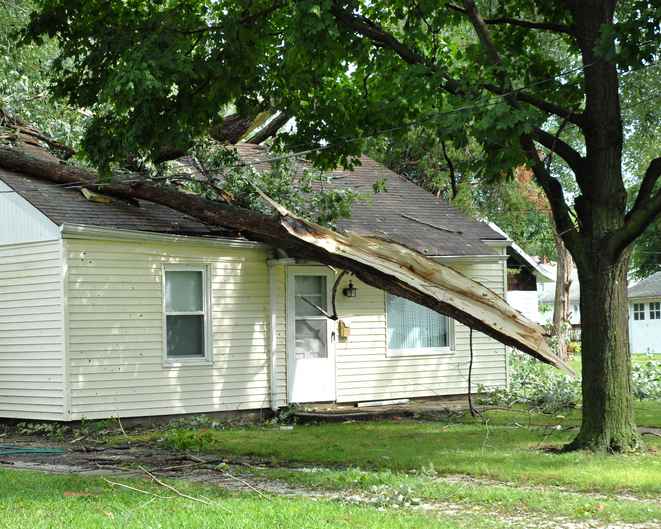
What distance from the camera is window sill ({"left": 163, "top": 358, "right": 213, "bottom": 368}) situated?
15.5m

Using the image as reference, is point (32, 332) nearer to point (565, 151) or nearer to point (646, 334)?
point (565, 151)

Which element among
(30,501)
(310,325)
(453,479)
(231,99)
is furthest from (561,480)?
(310,325)

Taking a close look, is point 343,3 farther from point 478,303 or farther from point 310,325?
point 310,325

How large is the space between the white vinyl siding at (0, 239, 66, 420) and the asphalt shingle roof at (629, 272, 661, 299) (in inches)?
1503

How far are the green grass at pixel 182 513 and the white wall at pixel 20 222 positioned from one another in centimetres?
603

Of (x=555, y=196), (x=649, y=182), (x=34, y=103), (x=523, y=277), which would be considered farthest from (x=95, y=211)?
(x=523, y=277)

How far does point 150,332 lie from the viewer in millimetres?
15344

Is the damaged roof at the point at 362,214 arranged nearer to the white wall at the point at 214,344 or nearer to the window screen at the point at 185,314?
the white wall at the point at 214,344

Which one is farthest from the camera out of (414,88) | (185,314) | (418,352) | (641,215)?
(418,352)

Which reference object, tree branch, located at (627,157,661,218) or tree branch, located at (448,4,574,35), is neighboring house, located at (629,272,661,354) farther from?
tree branch, located at (627,157,661,218)

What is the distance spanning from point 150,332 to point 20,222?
256 centimetres

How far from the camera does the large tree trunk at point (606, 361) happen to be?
37.3 ft

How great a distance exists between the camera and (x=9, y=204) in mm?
15219

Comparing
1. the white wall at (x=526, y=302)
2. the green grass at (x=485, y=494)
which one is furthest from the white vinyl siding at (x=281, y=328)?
the white wall at (x=526, y=302)
